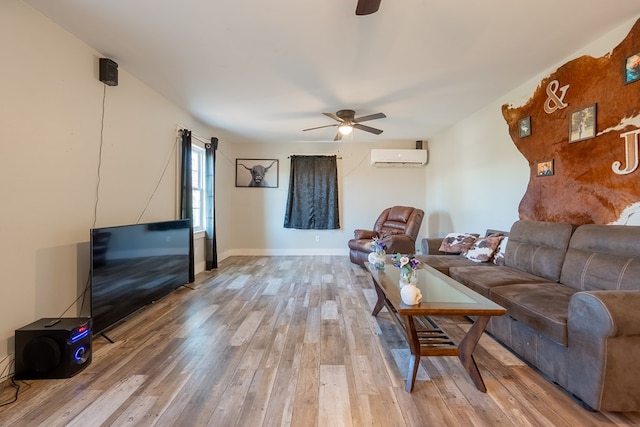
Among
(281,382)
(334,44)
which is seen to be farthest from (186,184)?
(281,382)

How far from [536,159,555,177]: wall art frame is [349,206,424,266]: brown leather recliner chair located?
6.37 feet

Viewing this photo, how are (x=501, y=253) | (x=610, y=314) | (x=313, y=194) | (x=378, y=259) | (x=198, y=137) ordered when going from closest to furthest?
(x=610, y=314), (x=378, y=259), (x=501, y=253), (x=198, y=137), (x=313, y=194)

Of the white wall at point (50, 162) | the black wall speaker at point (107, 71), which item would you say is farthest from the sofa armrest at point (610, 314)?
the black wall speaker at point (107, 71)

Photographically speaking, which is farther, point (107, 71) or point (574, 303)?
point (107, 71)

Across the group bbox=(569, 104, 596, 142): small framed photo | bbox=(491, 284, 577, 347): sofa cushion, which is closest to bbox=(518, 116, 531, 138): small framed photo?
bbox=(569, 104, 596, 142): small framed photo

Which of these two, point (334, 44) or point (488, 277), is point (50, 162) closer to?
point (334, 44)

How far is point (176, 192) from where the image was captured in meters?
3.94

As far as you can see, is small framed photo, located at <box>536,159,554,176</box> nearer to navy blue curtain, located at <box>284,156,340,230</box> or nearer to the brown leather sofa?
the brown leather sofa

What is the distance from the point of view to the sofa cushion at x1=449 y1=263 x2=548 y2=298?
242 cm

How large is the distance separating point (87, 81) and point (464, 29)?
299cm

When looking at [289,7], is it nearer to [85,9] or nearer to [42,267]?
[85,9]

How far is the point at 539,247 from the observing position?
2.68 metres

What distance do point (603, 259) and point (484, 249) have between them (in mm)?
1249

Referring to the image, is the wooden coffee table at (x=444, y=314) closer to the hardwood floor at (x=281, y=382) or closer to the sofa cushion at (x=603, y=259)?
the hardwood floor at (x=281, y=382)
